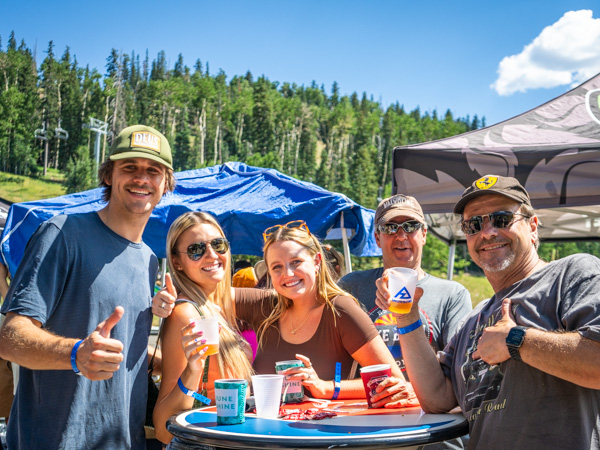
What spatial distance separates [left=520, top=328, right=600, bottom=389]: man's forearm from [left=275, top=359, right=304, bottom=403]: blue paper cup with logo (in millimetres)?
984

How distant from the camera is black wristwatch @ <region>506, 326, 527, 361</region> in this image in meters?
1.80

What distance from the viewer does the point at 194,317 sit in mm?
2395

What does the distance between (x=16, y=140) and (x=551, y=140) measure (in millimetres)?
88655

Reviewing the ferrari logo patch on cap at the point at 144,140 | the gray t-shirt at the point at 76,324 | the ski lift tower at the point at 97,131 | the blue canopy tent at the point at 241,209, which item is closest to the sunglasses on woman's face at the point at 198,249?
the gray t-shirt at the point at 76,324

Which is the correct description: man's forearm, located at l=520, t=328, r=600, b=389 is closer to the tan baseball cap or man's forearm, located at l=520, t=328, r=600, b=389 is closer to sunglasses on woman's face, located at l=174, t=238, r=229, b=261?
the tan baseball cap

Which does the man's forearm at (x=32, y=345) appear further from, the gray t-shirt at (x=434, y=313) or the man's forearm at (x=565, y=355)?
the gray t-shirt at (x=434, y=313)


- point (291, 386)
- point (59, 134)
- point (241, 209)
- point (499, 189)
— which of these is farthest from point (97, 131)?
point (59, 134)

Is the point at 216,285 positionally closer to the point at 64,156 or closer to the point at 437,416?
the point at 437,416

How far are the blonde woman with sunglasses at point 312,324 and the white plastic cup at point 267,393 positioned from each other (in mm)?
260

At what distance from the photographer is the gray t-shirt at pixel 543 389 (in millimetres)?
1774

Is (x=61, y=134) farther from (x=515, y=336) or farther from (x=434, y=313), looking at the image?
(x=515, y=336)

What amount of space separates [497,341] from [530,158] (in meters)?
2.28

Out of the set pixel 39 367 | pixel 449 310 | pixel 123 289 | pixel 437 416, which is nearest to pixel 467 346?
pixel 437 416

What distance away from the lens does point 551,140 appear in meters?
3.77
